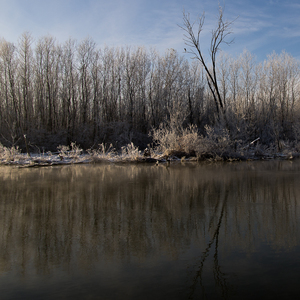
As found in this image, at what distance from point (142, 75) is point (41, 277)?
30203 mm

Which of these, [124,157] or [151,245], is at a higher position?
[124,157]

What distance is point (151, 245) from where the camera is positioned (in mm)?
3662

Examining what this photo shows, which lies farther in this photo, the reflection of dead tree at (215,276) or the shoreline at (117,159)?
the shoreline at (117,159)

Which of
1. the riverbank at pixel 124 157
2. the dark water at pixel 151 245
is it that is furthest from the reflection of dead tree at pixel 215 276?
the riverbank at pixel 124 157

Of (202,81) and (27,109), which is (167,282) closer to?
(27,109)

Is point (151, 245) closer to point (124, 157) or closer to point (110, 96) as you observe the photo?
point (124, 157)

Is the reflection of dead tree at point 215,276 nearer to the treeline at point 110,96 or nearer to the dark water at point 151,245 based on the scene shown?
the dark water at point 151,245

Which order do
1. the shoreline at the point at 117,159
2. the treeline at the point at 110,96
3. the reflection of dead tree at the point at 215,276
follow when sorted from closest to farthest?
the reflection of dead tree at the point at 215,276
the shoreline at the point at 117,159
the treeline at the point at 110,96

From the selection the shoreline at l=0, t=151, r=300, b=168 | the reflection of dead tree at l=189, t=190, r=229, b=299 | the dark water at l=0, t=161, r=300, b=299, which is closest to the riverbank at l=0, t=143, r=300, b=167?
the shoreline at l=0, t=151, r=300, b=168

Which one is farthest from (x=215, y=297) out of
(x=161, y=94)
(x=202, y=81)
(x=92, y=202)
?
(x=202, y=81)

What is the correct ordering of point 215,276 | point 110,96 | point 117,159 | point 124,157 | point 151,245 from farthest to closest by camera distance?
point 110,96, point 124,157, point 117,159, point 151,245, point 215,276

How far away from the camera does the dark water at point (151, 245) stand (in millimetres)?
2635

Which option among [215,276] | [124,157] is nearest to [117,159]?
[124,157]

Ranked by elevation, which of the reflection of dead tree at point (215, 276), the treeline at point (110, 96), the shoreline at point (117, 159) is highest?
the treeline at point (110, 96)
